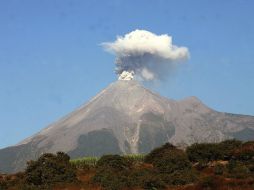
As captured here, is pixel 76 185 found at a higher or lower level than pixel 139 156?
lower

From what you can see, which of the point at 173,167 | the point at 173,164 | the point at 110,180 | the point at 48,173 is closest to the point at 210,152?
the point at 173,164

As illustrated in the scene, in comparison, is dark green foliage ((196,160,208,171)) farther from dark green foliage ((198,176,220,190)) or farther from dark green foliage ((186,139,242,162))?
dark green foliage ((198,176,220,190))

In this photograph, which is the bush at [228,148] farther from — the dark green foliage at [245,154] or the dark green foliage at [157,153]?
the dark green foliage at [157,153]

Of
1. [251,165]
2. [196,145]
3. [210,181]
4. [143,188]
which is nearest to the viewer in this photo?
[210,181]

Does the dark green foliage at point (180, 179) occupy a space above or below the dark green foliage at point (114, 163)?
below

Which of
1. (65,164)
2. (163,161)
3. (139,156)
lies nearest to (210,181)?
(163,161)

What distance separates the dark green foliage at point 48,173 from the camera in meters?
49.3

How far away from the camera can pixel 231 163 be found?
156 ft

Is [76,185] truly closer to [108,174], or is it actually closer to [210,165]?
[108,174]

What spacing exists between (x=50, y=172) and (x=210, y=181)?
67.9 feet

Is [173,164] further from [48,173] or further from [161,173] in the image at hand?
[48,173]

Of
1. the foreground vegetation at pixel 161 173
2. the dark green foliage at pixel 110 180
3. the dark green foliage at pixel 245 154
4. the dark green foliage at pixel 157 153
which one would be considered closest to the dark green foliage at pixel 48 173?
the foreground vegetation at pixel 161 173

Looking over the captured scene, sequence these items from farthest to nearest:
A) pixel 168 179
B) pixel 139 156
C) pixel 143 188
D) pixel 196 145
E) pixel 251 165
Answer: pixel 139 156 < pixel 196 145 < pixel 251 165 < pixel 168 179 < pixel 143 188

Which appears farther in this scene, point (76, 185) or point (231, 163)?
point (231, 163)
